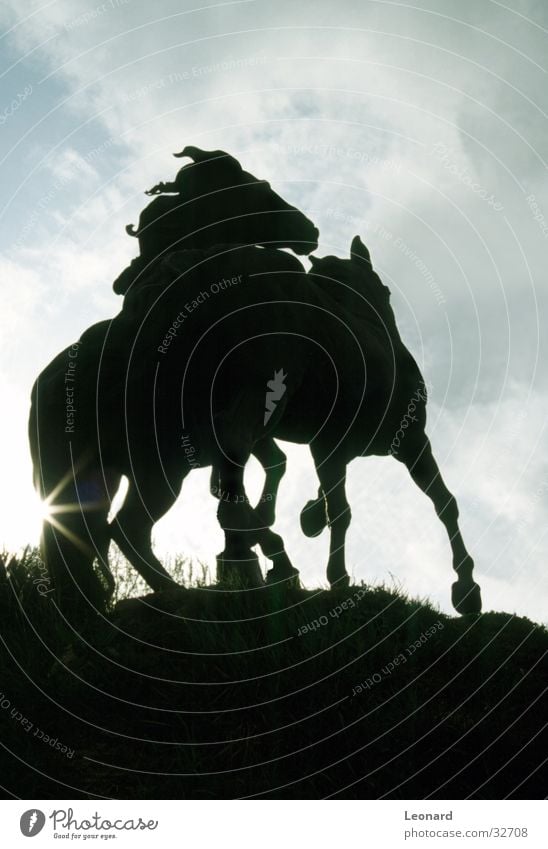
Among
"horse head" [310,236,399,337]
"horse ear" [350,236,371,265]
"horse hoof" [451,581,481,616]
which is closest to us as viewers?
"horse hoof" [451,581,481,616]

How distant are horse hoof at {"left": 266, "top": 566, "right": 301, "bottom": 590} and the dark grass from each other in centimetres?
36

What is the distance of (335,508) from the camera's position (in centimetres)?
696

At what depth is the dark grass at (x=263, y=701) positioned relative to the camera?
3824 millimetres

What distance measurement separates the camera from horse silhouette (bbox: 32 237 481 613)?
510 centimetres

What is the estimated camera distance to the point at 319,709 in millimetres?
4055

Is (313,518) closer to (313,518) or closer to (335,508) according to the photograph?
(313,518)

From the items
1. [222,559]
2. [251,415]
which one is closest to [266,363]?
[251,415]

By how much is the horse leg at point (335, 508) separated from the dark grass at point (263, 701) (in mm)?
1765

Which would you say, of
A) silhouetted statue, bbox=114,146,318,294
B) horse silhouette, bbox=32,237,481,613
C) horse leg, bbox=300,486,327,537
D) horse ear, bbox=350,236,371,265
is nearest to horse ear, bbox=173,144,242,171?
silhouetted statue, bbox=114,146,318,294

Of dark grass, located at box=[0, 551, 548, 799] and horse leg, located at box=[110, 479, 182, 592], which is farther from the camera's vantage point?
horse leg, located at box=[110, 479, 182, 592]

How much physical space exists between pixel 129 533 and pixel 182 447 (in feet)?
2.80

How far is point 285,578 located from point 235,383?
1.56 m

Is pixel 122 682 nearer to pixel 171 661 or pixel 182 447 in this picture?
pixel 171 661

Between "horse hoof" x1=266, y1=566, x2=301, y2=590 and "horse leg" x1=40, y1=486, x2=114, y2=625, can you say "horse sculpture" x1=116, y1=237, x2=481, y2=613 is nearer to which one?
"horse hoof" x1=266, y1=566, x2=301, y2=590
